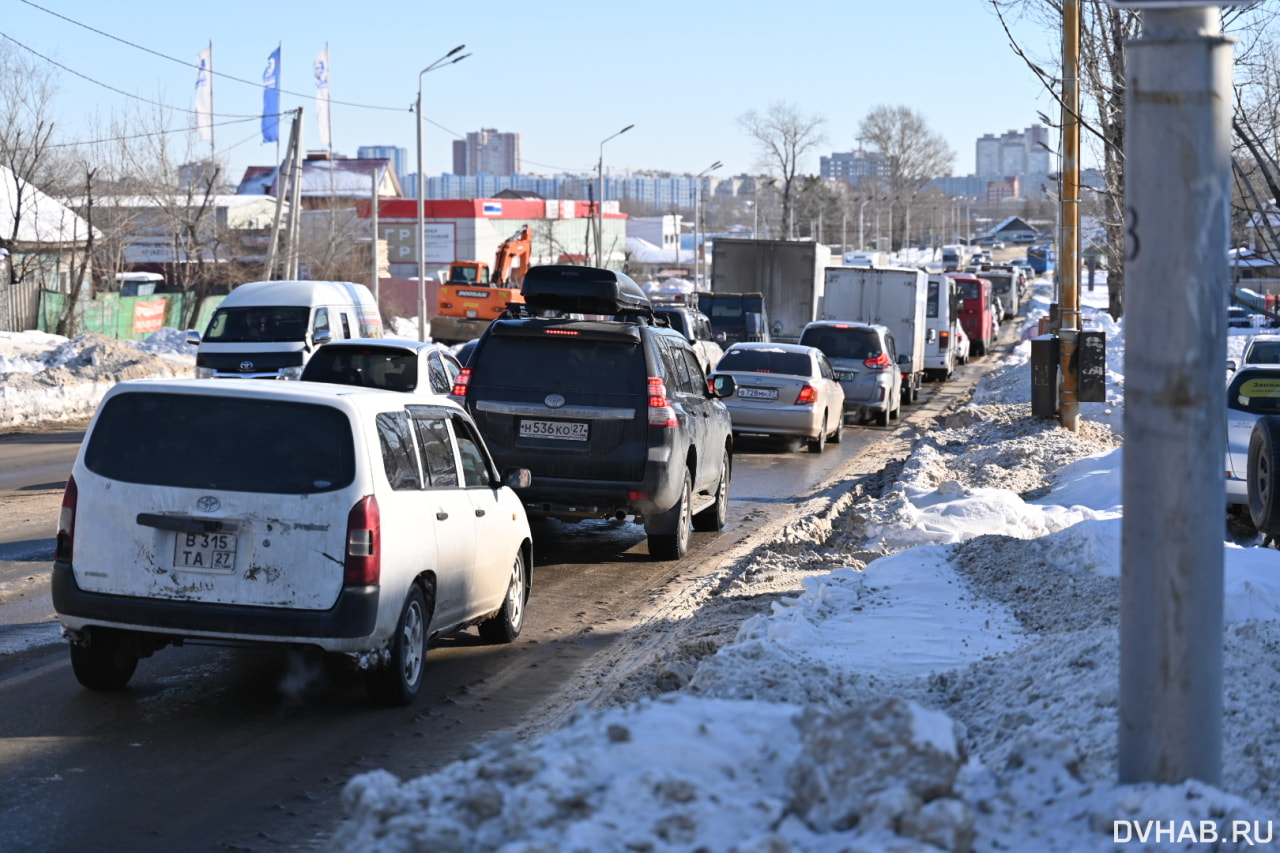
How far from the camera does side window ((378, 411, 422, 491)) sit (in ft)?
23.2

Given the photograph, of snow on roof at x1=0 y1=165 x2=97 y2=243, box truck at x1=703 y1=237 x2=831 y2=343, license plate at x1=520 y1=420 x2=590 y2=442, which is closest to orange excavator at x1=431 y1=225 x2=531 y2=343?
box truck at x1=703 y1=237 x2=831 y2=343

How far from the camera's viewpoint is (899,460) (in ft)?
63.3

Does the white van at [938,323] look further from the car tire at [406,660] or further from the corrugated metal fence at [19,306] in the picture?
the car tire at [406,660]

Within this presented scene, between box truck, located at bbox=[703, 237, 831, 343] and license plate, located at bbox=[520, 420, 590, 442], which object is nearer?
license plate, located at bbox=[520, 420, 590, 442]

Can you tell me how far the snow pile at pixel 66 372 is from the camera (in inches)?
950

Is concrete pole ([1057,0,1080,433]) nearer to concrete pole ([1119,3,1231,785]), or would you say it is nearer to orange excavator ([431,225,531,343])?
concrete pole ([1119,3,1231,785])

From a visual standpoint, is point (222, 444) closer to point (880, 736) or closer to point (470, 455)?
point (470, 455)

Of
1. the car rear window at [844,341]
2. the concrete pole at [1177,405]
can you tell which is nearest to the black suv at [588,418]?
the concrete pole at [1177,405]

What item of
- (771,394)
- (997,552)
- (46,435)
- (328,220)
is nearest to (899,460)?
(771,394)

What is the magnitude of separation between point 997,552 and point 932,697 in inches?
162

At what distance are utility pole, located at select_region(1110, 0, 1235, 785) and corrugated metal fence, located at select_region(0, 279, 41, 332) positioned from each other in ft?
135

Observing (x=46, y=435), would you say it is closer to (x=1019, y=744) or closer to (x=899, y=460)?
(x=899, y=460)

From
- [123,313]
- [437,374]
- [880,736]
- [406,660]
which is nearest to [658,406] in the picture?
[437,374]

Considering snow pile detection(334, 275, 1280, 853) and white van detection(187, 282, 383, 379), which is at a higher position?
white van detection(187, 282, 383, 379)
